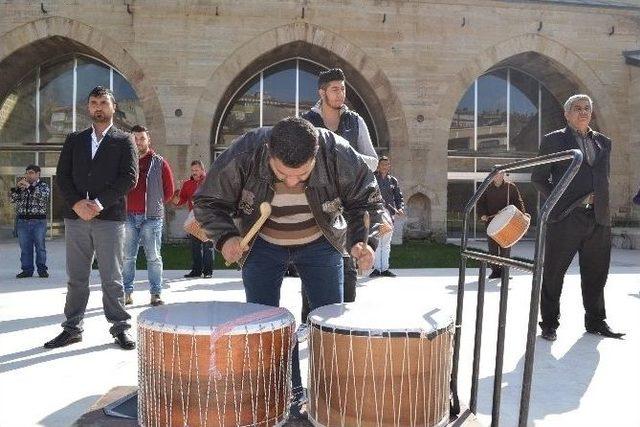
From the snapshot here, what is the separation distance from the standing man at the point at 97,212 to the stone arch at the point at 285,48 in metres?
10.5

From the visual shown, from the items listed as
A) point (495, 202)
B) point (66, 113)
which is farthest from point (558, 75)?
point (66, 113)

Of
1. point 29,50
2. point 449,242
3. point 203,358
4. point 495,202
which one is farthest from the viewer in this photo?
point 449,242

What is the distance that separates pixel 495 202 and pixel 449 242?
7880 mm

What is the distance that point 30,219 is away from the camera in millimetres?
8492

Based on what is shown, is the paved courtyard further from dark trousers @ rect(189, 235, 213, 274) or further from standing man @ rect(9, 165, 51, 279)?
standing man @ rect(9, 165, 51, 279)

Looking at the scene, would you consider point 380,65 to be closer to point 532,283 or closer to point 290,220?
point 290,220

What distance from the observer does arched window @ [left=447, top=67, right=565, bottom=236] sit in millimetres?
16984

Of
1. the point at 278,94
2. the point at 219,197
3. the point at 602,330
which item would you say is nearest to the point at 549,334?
the point at 602,330

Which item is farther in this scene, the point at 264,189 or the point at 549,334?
the point at 549,334

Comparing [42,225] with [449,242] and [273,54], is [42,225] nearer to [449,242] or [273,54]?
[273,54]

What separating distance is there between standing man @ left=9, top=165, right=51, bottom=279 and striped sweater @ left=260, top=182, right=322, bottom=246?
21.6 feet

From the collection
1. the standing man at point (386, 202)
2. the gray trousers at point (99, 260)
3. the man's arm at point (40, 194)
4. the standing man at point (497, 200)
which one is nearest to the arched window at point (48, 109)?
the man's arm at point (40, 194)

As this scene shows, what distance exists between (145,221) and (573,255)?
4126mm

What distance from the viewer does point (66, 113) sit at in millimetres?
16500
